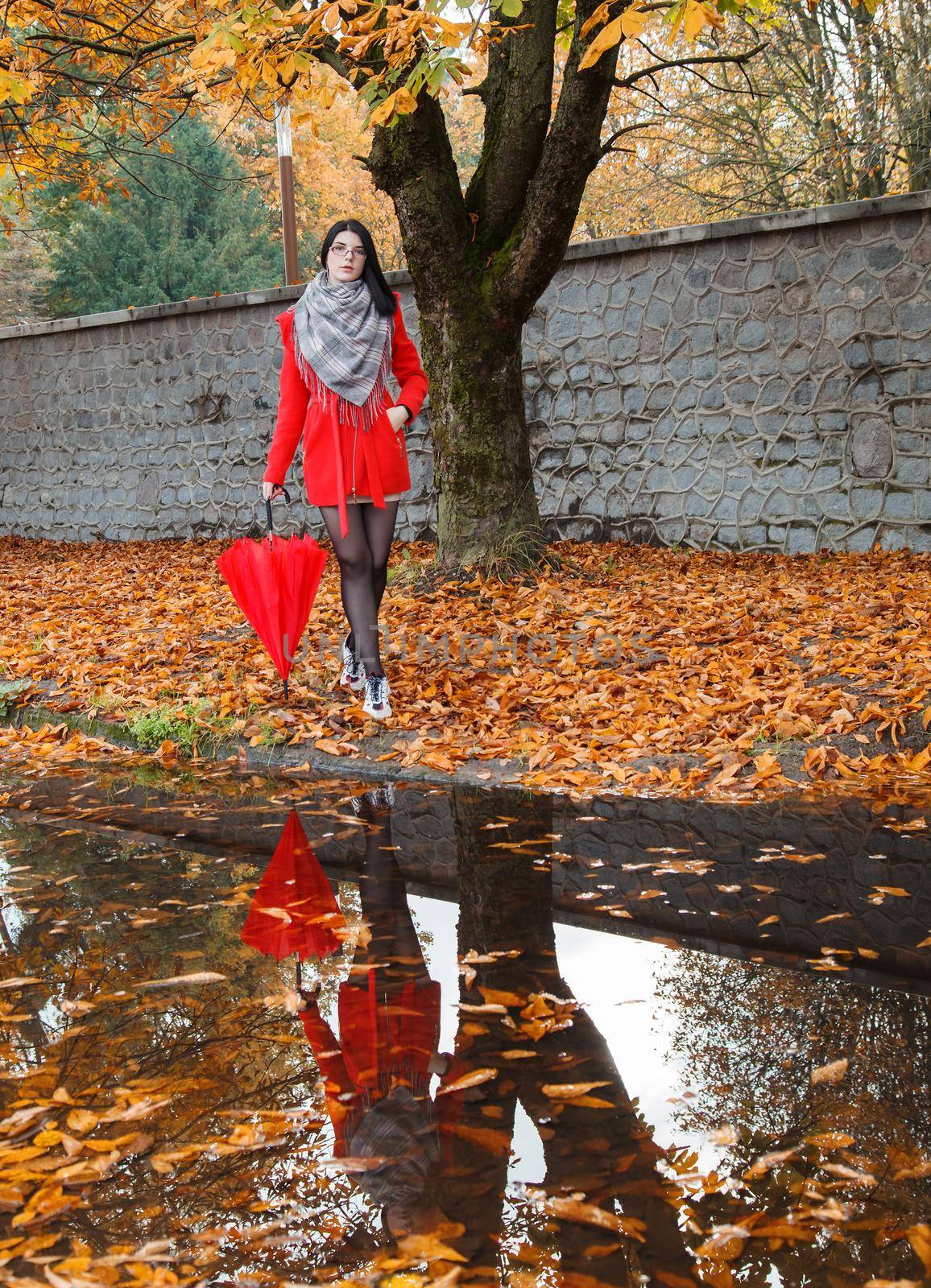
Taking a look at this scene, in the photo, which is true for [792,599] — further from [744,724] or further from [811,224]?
[811,224]

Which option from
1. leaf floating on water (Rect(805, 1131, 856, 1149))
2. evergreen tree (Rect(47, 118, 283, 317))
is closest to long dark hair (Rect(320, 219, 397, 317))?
leaf floating on water (Rect(805, 1131, 856, 1149))

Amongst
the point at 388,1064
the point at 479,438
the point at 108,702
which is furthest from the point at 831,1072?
the point at 479,438

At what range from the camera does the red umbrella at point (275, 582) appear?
491 centimetres

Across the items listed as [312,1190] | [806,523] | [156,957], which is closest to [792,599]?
[806,523]

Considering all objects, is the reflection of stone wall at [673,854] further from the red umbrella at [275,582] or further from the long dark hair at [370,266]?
the long dark hair at [370,266]

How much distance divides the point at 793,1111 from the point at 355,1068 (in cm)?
83

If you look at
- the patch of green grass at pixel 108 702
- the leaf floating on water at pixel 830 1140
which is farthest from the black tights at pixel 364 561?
the leaf floating on water at pixel 830 1140

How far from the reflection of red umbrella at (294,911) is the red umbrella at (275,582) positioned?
1615 mm

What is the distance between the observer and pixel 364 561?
501 centimetres

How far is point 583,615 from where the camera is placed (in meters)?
6.30

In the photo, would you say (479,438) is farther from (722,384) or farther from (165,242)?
(165,242)

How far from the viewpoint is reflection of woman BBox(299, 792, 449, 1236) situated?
6.08 feet

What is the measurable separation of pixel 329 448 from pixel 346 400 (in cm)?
22

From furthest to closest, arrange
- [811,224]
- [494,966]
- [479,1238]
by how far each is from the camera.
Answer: [811,224], [494,966], [479,1238]
